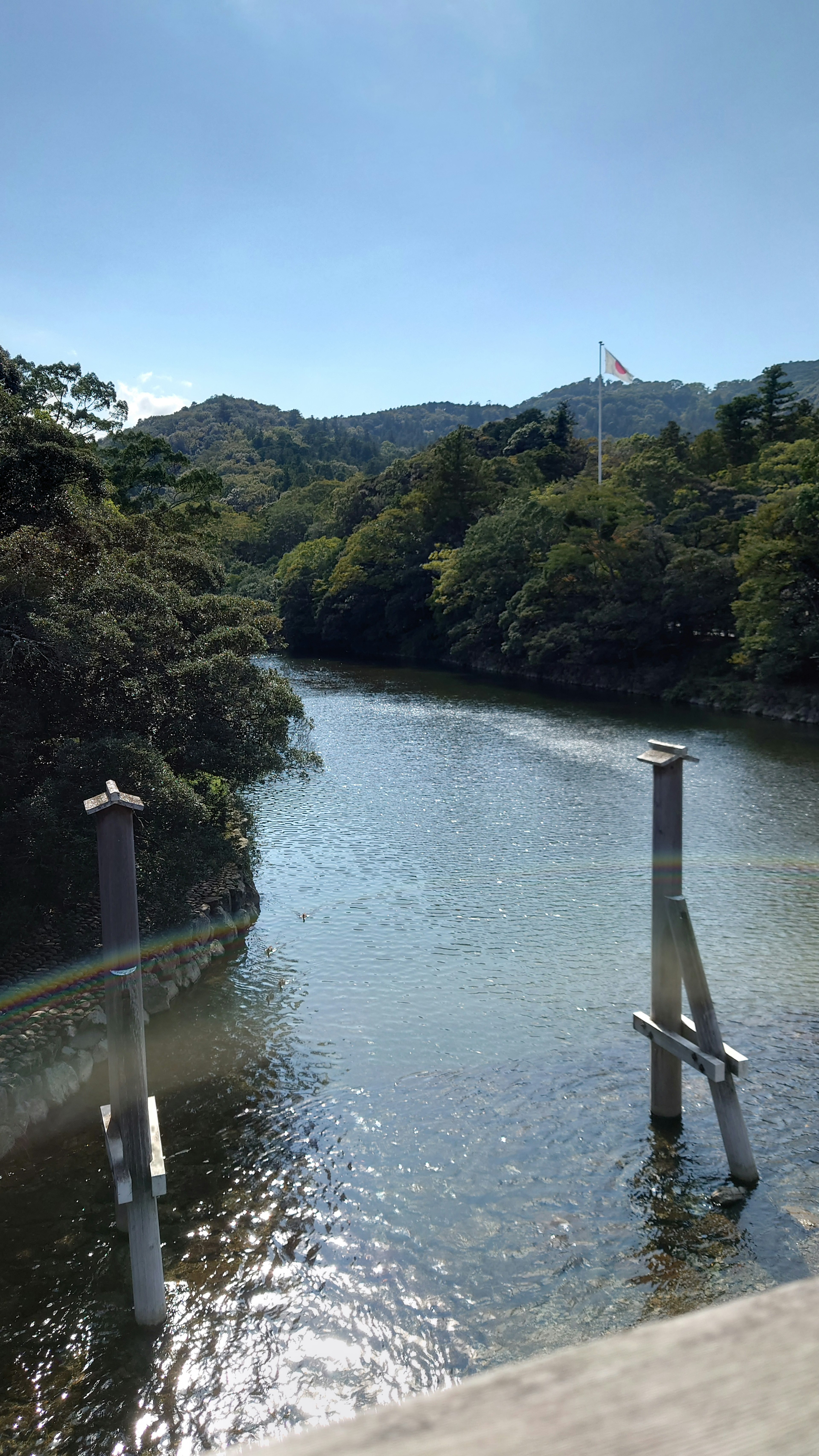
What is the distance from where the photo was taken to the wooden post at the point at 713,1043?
707 cm

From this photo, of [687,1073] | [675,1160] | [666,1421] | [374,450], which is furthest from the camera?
[374,450]

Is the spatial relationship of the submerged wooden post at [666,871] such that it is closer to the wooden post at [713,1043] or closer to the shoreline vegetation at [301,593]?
the wooden post at [713,1043]

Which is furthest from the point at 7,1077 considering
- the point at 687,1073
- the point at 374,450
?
the point at 374,450

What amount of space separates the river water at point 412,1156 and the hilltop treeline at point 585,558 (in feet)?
52.0

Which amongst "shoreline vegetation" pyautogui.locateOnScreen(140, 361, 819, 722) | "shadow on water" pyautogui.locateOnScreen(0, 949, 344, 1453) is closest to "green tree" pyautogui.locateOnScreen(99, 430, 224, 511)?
"shoreline vegetation" pyautogui.locateOnScreen(140, 361, 819, 722)

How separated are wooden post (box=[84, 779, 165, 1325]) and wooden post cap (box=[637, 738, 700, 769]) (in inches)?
151

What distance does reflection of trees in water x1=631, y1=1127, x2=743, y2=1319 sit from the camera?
20.0ft

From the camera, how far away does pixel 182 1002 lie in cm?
1102

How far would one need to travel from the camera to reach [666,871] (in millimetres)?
7387

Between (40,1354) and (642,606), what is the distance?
111ft

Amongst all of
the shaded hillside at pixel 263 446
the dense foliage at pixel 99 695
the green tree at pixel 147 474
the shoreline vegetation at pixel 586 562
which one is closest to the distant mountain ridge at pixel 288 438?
the shaded hillside at pixel 263 446

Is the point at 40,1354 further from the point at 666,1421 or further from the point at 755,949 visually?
the point at 755,949

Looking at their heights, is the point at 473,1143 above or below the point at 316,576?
below

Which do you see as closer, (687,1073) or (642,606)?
(687,1073)
